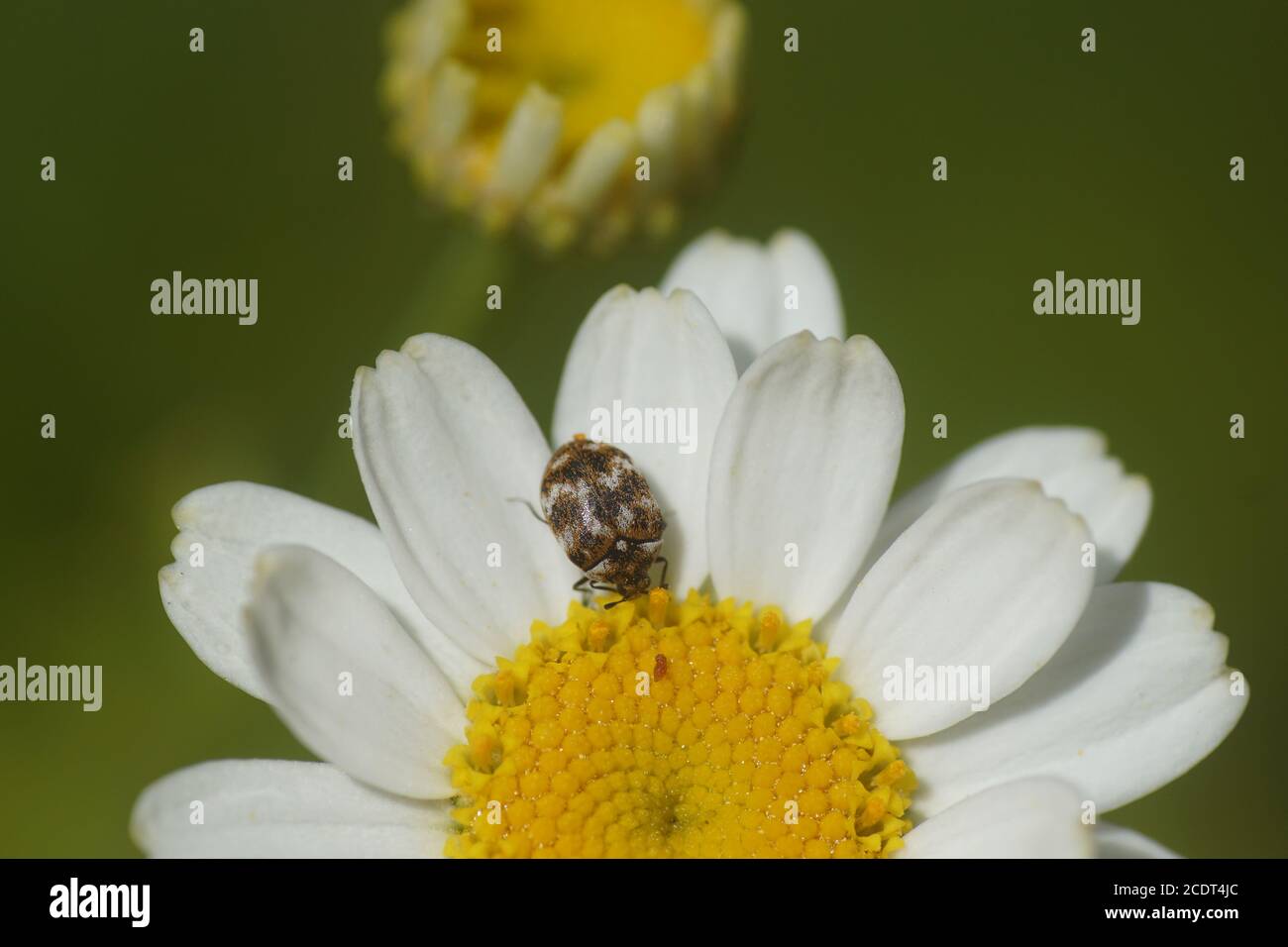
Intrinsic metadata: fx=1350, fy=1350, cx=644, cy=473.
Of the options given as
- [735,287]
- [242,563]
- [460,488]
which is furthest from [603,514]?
[735,287]

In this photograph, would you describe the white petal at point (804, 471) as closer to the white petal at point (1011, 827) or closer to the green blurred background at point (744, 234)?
the white petal at point (1011, 827)

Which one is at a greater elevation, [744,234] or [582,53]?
[582,53]

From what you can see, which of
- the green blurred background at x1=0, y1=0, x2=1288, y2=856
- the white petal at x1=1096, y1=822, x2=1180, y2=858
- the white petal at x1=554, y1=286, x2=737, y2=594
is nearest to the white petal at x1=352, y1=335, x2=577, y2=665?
the white petal at x1=554, y1=286, x2=737, y2=594

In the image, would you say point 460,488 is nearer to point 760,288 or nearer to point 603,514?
point 603,514

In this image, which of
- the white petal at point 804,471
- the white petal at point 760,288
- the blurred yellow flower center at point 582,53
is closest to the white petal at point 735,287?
the white petal at point 760,288

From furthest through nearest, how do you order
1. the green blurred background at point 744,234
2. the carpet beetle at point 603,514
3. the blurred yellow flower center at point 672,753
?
1. the green blurred background at point 744,234
2. the carpet beetle at point 603,514
3. the blurred yellow flower center at point 672,753
